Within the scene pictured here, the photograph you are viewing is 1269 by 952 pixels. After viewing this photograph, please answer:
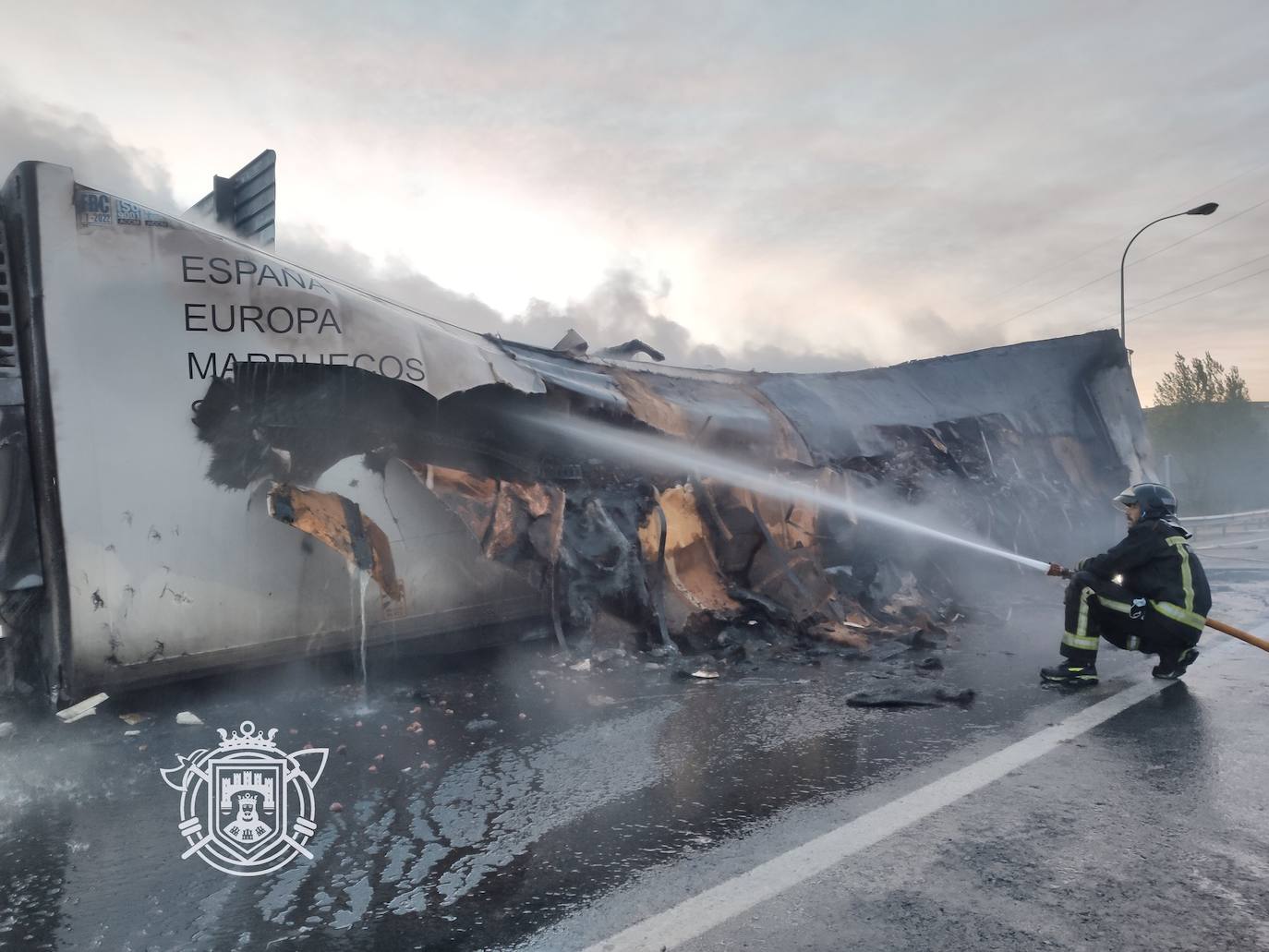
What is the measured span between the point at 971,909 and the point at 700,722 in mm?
2181

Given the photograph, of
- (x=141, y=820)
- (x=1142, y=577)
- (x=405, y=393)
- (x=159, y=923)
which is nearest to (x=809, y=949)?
(x=159, y=923)

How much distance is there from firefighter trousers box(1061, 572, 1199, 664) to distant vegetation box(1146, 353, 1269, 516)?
121 ft

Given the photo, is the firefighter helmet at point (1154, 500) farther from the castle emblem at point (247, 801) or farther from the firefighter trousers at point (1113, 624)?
the castle emblem at point (247, 801)

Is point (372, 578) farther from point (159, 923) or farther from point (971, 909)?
point (971, 909)

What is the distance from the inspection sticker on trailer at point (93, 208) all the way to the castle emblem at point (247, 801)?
9.44 ft

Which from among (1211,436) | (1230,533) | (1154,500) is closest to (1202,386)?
(1211,436)

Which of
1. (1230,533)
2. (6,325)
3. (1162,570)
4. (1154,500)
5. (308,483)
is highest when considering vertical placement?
(6,325)

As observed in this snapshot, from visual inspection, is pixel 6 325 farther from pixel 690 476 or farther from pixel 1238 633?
pixel 1238 633

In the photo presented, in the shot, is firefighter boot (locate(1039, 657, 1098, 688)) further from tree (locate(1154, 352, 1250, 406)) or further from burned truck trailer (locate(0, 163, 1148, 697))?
tree (locate(1154, 352, 1250, 406))

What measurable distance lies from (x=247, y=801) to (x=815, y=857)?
2439 mm

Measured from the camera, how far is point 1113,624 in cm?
564

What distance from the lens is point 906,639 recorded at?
6.77 m

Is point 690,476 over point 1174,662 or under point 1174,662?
over

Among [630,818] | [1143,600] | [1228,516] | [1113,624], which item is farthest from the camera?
[1228,516]
